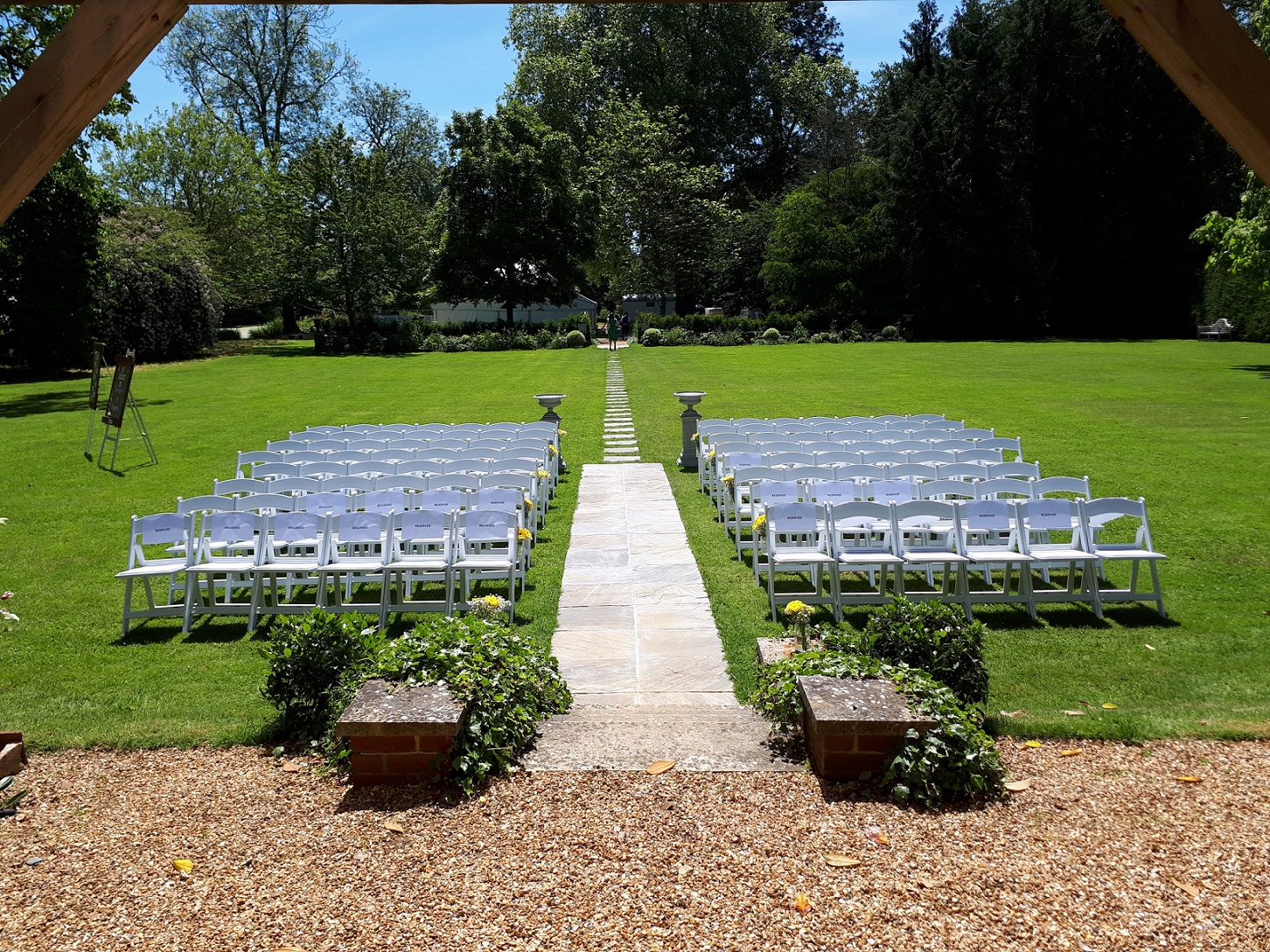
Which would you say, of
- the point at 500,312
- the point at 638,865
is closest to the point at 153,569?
the point at 638,865

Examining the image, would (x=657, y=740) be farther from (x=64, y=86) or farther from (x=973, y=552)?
(x=973, y=552)

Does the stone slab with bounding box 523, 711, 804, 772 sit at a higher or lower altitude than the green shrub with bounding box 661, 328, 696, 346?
lower

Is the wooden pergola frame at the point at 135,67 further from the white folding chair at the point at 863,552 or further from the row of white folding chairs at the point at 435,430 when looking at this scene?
the row of white folding chairs at the point at 435,430

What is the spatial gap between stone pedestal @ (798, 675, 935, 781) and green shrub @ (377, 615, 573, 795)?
A: 5.27 feet

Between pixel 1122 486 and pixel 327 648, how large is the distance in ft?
39.5

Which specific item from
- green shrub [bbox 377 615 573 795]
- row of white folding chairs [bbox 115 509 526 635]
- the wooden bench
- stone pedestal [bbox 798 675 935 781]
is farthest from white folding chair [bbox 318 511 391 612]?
the wooden bench

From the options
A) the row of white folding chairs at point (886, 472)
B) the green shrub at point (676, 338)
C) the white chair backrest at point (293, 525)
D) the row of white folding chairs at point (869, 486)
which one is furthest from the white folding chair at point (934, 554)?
the green shrub at point (676, 338)

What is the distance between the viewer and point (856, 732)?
463cm

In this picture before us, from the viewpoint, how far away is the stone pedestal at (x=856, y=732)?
462cm

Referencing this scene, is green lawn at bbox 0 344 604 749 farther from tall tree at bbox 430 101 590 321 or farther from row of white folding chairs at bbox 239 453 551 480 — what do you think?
tall tree at bbox 430 101 590 321

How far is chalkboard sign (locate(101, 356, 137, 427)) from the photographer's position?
53.2ft

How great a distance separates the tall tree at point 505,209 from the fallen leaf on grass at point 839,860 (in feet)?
163

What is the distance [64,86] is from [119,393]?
45.8 ft

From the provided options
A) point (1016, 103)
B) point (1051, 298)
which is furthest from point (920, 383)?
point (1016, 103)
